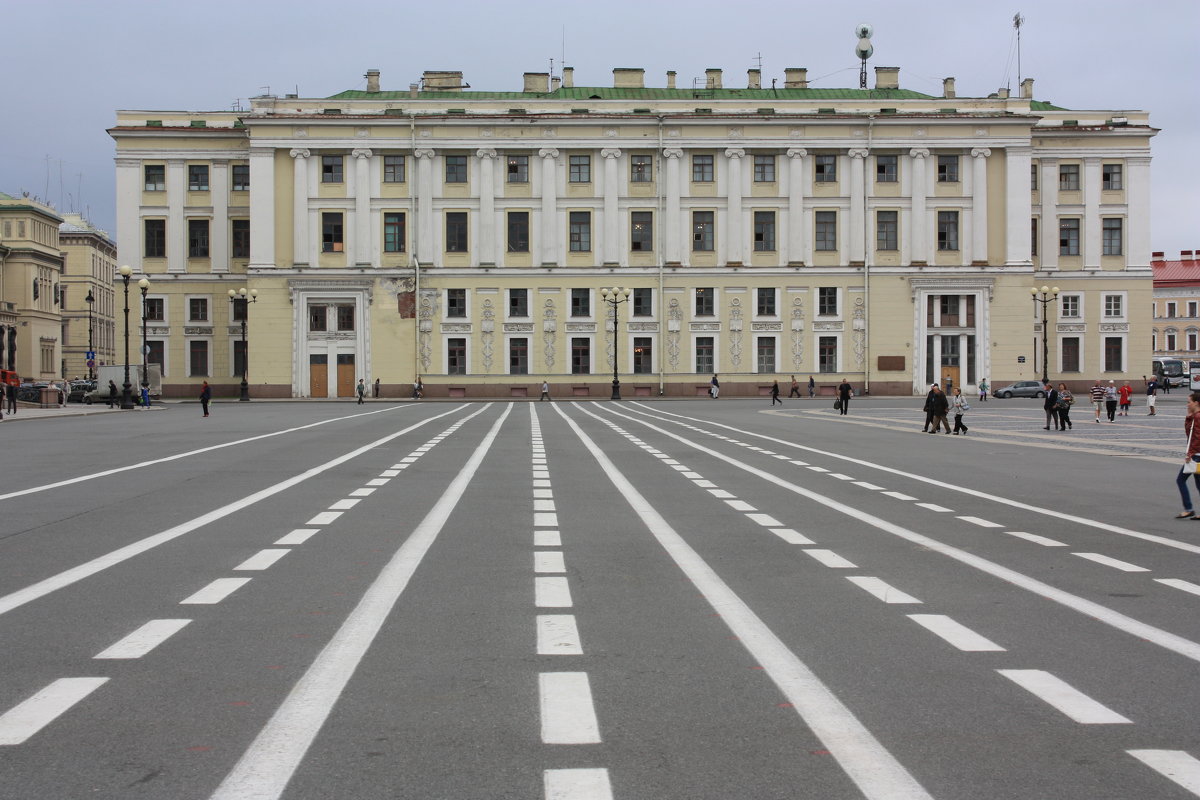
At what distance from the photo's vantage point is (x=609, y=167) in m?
74.9

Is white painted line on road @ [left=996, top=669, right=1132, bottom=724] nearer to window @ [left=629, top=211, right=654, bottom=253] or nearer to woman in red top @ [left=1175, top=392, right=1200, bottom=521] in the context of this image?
woman in red top @ [left=1175, top=392, right=1200, bottom=521]

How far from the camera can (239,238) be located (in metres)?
77.4

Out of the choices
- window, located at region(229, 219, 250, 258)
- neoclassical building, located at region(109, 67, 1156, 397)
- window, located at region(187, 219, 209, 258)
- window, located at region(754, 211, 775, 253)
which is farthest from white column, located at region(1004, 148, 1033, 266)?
window, located at region(187, 219, 209, 258)

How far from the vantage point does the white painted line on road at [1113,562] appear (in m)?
9.57

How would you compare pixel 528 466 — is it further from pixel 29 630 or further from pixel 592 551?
pixel 29 630

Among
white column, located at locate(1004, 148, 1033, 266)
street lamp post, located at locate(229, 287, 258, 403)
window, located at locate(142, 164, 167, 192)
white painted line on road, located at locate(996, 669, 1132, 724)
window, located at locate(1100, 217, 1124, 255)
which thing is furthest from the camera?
window, located at locate(1100, 217, 1124, 255)

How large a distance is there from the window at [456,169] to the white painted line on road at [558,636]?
69639mm

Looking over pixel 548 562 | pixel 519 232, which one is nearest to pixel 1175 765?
pixel 548 562

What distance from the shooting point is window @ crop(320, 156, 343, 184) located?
244 feet

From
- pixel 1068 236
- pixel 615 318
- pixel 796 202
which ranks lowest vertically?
pixel 615 318

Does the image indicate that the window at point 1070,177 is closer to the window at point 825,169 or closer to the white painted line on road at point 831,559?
the window at point 825,169

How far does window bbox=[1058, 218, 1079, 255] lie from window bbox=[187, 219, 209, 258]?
5816 centimetres

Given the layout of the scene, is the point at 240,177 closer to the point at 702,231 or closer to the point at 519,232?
the point at 519,232

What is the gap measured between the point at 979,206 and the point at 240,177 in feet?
160
